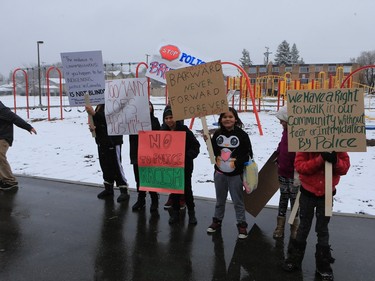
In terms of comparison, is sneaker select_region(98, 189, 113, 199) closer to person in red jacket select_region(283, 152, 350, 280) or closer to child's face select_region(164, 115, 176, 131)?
child's face select_region(164, 115, 176, 131)

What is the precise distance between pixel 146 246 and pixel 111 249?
387mm

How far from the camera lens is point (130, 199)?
5766 millimetres

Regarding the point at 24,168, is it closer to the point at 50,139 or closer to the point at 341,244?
the point at 50,139

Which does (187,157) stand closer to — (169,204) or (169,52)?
(169,204)

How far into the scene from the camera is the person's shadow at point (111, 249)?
350 centimetres

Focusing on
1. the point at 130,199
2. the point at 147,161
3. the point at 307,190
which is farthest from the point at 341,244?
the point at 130,199

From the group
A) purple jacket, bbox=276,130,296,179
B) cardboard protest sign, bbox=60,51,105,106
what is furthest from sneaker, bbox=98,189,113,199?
purple jacket, bbox=276,130,296,179

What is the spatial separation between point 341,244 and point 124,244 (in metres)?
2.45

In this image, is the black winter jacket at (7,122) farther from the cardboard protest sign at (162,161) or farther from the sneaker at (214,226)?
the sneaker at (214,226)

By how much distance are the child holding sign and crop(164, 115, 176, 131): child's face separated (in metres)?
0.71

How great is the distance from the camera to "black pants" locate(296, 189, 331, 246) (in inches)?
132

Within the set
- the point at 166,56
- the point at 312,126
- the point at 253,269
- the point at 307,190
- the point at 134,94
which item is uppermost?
the point at 166,56

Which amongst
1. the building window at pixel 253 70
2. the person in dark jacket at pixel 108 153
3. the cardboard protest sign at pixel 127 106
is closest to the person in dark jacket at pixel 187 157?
the cardboard protest sign at pixel 127 106

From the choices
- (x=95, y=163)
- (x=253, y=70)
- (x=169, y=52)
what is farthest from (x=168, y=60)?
(x=253, y=70)
